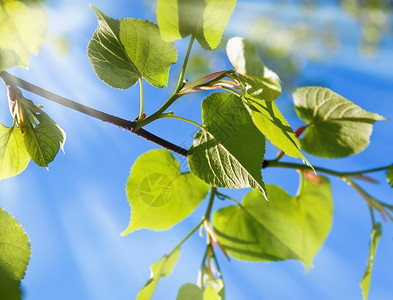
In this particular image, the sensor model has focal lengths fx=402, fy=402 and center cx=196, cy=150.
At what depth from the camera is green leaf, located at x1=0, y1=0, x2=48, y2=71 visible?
0.20 m

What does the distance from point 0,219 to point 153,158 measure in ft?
0.43

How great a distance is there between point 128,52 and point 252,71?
0.11m

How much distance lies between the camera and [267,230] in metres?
0.39

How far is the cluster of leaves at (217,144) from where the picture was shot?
26 cm

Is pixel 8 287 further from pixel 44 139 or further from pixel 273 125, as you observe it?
pixel 273 125

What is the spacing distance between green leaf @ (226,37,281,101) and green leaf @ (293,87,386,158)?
183 mm

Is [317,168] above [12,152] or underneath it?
above

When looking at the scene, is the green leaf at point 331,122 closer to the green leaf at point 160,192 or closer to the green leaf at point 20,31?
the green leaf at point 160,192

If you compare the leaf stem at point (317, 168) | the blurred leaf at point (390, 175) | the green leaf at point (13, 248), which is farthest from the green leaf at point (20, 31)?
the blurred leaf at point (390, 175)

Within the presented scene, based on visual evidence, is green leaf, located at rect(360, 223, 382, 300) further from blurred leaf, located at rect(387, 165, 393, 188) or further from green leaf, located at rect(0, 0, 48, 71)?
green leaf, located at rect(0, 0, 48, 71)

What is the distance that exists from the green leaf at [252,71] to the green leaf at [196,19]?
37 mm

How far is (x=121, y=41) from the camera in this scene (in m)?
0.27

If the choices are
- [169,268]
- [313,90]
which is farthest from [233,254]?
[313,90]

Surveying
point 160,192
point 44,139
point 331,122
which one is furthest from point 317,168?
point 44,139
